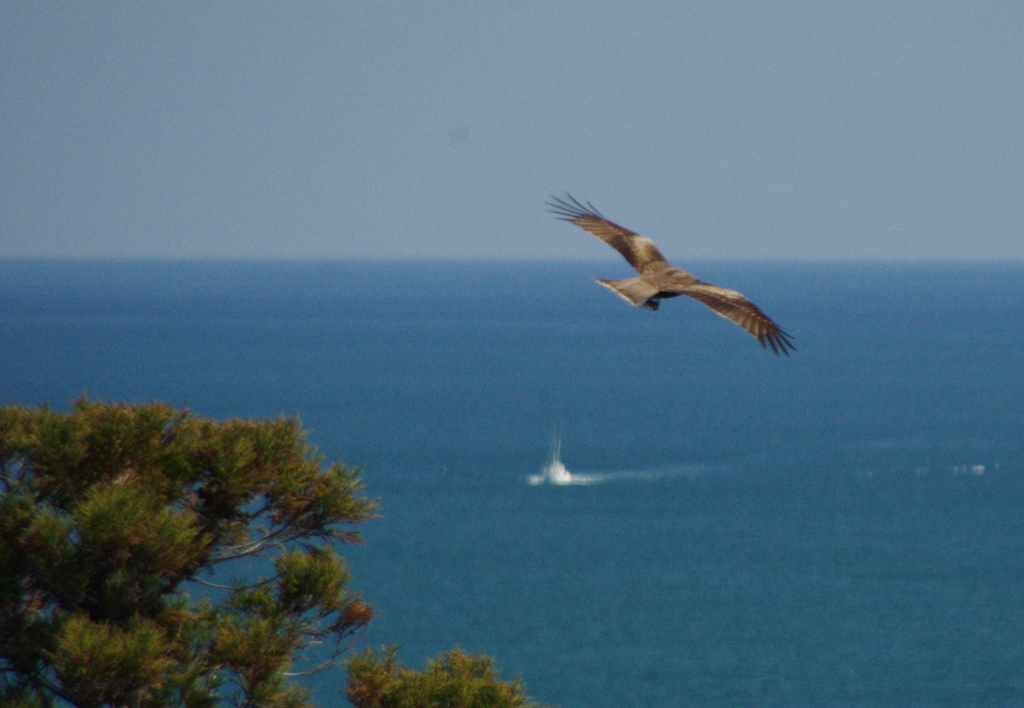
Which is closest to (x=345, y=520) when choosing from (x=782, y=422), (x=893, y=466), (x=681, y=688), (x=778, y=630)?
(x=681, y=688)

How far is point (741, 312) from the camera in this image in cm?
1097

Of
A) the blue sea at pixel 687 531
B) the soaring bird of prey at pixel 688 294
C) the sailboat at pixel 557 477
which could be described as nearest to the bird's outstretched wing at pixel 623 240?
the soaring bird of prey at pixel 688 294

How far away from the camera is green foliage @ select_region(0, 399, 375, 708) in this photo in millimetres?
9883

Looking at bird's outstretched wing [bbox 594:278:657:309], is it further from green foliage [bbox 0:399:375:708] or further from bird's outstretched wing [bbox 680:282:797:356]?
green foliage [bbox 0:399:375:708]

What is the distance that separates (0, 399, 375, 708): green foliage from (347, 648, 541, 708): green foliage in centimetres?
52

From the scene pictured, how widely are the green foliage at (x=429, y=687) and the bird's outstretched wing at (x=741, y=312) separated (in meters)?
4.00

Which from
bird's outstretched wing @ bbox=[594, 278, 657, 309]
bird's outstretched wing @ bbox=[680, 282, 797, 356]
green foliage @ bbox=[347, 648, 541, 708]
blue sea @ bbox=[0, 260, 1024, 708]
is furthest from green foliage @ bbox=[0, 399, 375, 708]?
blue sea @ bbox=[0, 260, 1024, 708]

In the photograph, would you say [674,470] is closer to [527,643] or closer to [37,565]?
[527,643]

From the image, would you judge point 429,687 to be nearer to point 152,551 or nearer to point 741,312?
point 152,551

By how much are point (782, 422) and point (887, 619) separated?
6553cm

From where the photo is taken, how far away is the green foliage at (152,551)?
9.88 meters

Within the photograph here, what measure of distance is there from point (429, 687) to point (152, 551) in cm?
309

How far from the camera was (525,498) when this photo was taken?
104438 millimetres

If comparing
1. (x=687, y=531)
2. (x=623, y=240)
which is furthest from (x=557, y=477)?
(x=623, y=240)
